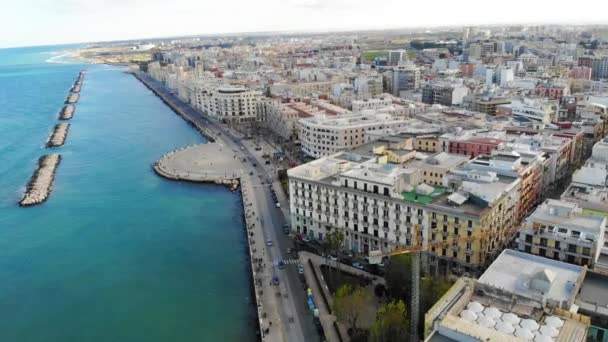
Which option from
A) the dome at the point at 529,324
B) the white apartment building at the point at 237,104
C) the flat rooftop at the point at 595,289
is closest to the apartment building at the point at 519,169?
the flat rooftop at the point at 595,289

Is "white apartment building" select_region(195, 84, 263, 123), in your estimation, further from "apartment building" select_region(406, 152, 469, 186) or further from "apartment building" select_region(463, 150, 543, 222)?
"apartment building" select_region(463, 150, 543, 222)

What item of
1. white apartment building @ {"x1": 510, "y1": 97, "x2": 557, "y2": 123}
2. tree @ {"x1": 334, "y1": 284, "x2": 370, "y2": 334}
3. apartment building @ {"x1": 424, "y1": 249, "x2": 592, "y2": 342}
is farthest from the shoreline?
white apartment building @ {"x1": 510, "y1": 97, "x2": 557, "y2": 123}

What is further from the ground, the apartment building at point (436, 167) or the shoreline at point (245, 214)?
the apartment building at point (436, 167)

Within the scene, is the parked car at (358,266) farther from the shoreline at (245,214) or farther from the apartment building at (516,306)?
the apartment building at (516,306)

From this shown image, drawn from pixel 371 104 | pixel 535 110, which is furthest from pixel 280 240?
pixel 371 104

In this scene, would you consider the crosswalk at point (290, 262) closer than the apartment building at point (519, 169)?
Yes

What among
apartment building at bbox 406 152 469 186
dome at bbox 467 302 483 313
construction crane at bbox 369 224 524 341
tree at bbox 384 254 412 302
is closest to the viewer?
dome at bbox 467 302 483 313

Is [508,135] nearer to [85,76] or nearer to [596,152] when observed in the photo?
[596,152]
